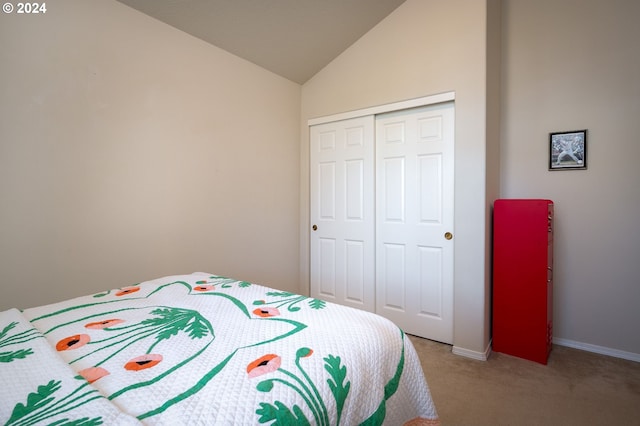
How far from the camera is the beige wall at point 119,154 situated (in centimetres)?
163

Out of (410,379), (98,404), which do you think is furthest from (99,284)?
(410,379)

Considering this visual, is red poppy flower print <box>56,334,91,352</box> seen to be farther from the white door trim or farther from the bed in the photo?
the white door trim

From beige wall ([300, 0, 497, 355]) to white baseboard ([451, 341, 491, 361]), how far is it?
0.02m

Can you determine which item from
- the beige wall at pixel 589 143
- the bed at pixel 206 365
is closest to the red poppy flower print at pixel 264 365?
the bed at pixel 206 365

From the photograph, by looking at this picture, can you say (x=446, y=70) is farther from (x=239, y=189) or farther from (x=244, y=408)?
(x=244, y=408)

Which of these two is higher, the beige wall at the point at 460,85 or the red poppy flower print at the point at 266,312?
the beige wall at the point at 460,85

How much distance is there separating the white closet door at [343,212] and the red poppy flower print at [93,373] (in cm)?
231

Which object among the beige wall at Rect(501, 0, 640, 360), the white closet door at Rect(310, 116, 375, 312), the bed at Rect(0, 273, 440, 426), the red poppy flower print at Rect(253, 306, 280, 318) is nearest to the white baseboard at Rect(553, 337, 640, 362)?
the beige wall at Rect(501, 0, 640, 360)

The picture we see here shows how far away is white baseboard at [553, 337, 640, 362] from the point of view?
2.22m

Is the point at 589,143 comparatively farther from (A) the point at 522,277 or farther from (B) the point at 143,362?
(B) the point at 143,362

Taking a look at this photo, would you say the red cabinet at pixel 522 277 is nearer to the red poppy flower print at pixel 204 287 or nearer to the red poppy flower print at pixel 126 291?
the red poppy flower print at pixel 204 287

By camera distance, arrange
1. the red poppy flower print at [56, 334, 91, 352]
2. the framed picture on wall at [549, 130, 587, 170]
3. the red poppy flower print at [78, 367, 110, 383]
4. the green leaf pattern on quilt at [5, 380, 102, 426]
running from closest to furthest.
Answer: the green leaf pattern on quilt at [5, 380, 102, 426] → the red poppy flower print at [78, 367, 110, 383] → the red poppy flower print at [56, 334, 91, 352] → the framed picture on wall at [549, 130, 587, 170]

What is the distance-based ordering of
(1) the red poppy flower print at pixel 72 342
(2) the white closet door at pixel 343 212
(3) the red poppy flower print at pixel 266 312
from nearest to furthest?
(1) the red poppy flower print at pixel 72 342 < (3) the red poppy flower print at pixel 266 312 < (2) the white closet door at pixel 343 212

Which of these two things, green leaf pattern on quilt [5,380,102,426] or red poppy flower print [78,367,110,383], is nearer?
green leaf pattern on quilt [5,380,102,426]
